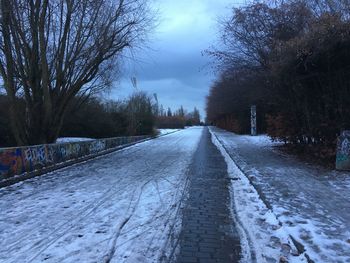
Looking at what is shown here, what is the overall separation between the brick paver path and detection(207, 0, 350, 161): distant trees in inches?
206

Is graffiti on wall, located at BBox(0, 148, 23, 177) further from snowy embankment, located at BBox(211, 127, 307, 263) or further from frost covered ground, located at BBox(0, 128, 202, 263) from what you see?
snowy embankment, located at BBox(211, 127, 307, 263)

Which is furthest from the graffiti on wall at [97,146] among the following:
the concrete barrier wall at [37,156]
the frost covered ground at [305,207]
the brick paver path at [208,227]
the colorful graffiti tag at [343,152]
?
the colorful graffiti tag at [343,152]

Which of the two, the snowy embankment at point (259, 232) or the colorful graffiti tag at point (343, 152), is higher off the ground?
→ the colorful graffiti tag at point (343, 152)

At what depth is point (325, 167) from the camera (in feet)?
46.7

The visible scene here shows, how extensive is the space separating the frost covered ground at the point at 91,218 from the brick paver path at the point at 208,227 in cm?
26

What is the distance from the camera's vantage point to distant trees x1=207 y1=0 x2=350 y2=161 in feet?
45.4

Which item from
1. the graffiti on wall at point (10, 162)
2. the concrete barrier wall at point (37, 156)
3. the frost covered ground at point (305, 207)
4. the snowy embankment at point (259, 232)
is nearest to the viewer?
the snowy embankment at point (259, 232)

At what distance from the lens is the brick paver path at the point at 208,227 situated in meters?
5.75

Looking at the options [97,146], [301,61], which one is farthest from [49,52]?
[301,61]

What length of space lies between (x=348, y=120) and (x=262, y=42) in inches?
415

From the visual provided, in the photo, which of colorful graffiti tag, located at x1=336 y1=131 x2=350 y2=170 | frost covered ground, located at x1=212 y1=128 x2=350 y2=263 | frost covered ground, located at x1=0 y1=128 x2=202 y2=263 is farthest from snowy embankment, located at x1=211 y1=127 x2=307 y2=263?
colorful graffiti tag, located at x1=336 y1=131 x2=350 y2=170

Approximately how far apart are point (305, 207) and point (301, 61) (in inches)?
312

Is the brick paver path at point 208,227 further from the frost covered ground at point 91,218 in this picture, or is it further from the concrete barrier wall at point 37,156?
the concrete barrier wall at point 37,156

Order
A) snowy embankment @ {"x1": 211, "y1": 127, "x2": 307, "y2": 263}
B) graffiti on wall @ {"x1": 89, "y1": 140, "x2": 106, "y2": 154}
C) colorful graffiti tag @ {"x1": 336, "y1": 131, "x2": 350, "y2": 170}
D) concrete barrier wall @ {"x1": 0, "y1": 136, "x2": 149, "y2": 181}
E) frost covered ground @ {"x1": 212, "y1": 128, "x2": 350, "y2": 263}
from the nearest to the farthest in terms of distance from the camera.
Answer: snowy embankment @ {"x1": 211, "y1": 127, "x2": 307, "y2": 263}, frost covered ground @ {"x1": 212, "y1": 128, "x2": 350, "y2": 263}, concrete barrier wall @ {"x1": 0, "y1": 136, "x2": 149, "y2": 181}, colorful graffiti tag @ {"x1": 336, "y1": 131, "x2": 350, "y2": 170}, graffiti on wall @ {"x1": 89, "y1": 140, "x2": 106, "y2": 154}
